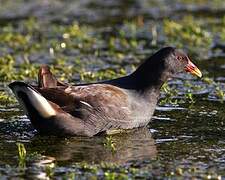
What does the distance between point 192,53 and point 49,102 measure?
577 centimetres

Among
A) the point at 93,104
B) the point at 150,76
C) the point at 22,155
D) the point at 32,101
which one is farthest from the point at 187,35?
the point at 22,155

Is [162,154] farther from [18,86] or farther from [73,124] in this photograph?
[18,86]

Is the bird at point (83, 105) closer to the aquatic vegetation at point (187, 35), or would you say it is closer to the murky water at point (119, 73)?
the murky water at point (119, 73)

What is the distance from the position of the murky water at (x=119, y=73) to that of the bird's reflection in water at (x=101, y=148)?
10 millimetres

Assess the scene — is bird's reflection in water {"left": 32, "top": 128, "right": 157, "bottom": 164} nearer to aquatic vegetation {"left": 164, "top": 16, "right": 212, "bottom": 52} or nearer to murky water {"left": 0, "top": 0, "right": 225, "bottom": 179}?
murky water {"left": 0, "top": 0, "right": 225, "bottom": 179}

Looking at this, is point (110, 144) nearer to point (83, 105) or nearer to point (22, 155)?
point (83, 105)

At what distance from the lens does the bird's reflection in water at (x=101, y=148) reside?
314 inches

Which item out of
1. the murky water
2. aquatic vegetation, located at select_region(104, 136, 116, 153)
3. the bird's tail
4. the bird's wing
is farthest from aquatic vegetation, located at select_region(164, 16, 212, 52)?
the bird's tail

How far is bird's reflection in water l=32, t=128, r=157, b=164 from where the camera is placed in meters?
7.97

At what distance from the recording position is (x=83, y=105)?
29.1 ft

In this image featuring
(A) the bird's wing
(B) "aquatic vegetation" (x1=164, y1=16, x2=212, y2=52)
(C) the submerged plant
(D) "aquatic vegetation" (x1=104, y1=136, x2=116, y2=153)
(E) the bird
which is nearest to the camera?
(C) the submerged plant

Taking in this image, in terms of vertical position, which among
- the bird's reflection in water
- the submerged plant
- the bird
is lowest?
the bird's reflection in water

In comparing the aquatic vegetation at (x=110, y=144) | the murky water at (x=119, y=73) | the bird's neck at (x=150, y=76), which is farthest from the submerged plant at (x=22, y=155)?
the bird's neck at (x=150, y=76)

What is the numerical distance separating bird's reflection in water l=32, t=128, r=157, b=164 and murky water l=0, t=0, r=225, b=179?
0.03 ft
